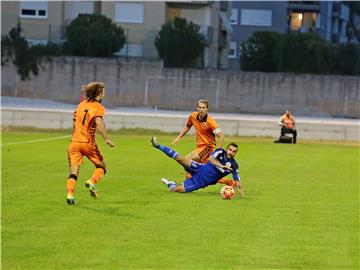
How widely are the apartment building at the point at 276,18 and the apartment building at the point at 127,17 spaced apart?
19.8 metres

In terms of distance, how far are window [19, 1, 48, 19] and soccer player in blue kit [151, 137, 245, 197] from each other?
2254 inches

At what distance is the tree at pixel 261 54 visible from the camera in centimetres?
7196

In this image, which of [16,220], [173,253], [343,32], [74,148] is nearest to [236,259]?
[173,253]

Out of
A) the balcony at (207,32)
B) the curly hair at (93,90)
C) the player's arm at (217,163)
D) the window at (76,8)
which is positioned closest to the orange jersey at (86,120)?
the curly hair at (93,90)

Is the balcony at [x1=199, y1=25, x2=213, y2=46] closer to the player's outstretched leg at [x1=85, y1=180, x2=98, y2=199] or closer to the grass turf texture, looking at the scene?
the grass turf texture

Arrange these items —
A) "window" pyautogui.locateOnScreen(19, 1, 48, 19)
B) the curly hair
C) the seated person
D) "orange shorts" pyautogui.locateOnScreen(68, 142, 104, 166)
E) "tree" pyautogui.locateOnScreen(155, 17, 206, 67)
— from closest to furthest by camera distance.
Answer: the curly hair, "orange shorts" pyautogui.locateOnScreen(68, 142, 104, 166), the seated person, "tree" pyautogui.locateOnScreen(155, 17, 206, 67), "window" pyautogui.locateOnScreen(19, 1, 48, 19)

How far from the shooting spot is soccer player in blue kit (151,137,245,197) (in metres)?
17.9

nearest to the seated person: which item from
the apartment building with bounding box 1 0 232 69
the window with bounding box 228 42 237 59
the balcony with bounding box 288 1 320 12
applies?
the apartment building with bounding box 1 0 232 69

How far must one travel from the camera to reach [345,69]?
71.1 m

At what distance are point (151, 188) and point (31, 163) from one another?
22.8 ft

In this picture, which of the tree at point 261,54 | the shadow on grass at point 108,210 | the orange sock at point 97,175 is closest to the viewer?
the shadow on grass at point 108,210

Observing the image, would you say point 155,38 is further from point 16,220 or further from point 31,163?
point 16,220

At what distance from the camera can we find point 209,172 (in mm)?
18156

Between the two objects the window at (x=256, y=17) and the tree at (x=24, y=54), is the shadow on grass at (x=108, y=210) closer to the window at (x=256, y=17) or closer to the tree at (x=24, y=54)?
the tree at (x=24, y=54)
